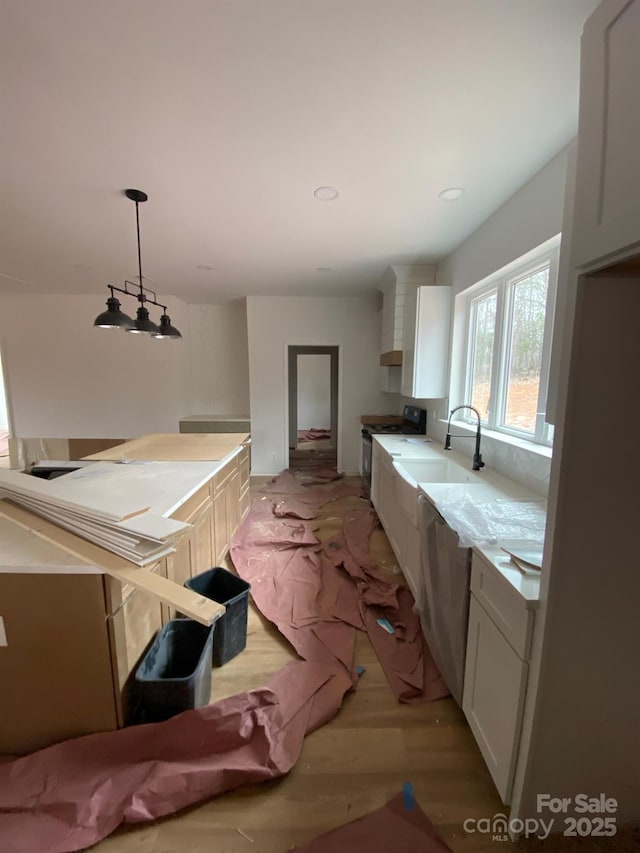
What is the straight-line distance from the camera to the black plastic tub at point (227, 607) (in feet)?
5.72

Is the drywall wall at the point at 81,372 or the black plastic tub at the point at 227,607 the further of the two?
the drywall wall at the point at 81,372

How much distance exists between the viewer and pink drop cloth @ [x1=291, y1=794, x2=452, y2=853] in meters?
1.07

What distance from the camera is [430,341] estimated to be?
10.5ft

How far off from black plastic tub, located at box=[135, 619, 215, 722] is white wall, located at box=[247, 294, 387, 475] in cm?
362

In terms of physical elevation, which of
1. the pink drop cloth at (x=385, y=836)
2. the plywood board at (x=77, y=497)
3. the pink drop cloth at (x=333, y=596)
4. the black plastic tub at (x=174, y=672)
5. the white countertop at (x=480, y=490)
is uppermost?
the plywood board at (x=77, y=497)

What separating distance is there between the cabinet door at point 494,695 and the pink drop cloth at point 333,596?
36 centimetres

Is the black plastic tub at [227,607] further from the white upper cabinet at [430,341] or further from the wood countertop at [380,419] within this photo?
the wood countertop at [380,419]

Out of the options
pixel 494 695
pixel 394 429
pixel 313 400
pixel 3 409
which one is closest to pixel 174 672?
pixel 494 695

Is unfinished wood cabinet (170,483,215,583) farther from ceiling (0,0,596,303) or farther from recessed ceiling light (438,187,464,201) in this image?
recessed ceiling light (438,187,464,201)

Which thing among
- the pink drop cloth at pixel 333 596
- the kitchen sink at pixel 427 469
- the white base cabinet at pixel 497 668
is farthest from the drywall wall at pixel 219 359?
the white base cabinet at pixel 497 668

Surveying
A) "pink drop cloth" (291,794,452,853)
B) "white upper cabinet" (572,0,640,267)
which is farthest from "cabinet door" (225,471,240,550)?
"white upper cabinet" (572,0,640,267)

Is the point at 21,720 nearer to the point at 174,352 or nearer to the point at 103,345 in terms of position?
the point at 174,352

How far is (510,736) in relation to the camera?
1.08 m

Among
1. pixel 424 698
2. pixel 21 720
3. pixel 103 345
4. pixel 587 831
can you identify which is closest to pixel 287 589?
pixel 424 698
